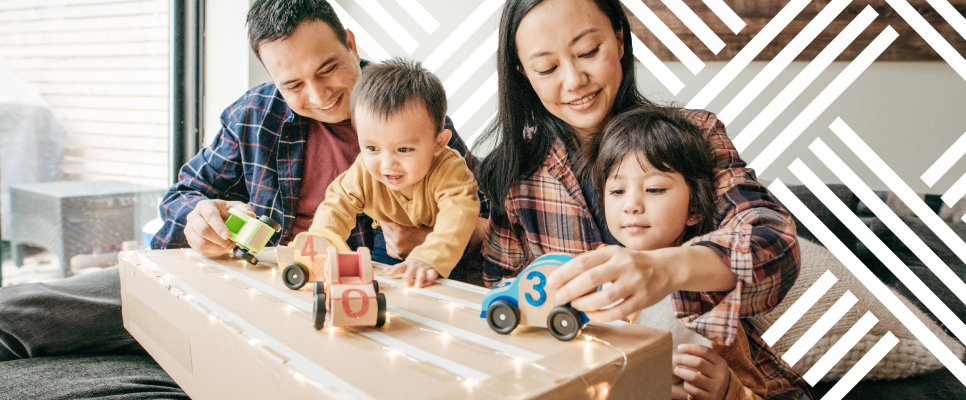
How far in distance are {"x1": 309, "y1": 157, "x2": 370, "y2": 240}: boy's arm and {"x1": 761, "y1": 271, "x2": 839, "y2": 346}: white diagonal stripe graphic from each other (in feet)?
2.92

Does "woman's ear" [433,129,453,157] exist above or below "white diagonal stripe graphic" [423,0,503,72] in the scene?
below

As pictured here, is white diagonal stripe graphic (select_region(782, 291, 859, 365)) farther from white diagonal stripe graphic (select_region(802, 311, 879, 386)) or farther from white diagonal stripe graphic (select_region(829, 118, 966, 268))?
white diagonal stripe graphic (select_region(829, 118, 966, 268))

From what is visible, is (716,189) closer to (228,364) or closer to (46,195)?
(228,364)

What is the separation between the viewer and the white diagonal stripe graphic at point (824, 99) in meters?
1.90

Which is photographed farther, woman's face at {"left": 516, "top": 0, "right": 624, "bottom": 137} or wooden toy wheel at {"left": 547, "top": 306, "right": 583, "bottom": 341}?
woman's face at {"left": 516, "top": 0, "right": 624, "bottom": 137}

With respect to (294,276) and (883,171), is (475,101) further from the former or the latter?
(294,276)

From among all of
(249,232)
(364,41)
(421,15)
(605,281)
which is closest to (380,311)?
(605,281)

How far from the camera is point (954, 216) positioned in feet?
5.52

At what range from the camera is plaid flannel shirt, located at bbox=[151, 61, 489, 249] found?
136 cm

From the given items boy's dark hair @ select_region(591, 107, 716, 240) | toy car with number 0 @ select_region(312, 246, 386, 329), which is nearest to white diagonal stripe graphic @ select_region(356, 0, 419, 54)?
boy's dark hair @ select_region(591, 107, 716, 240)

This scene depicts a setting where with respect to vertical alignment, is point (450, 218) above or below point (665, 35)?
below

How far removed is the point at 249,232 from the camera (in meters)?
0.94

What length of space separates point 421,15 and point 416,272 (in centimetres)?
198

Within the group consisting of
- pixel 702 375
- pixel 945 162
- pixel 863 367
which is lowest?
pixel 863 367
